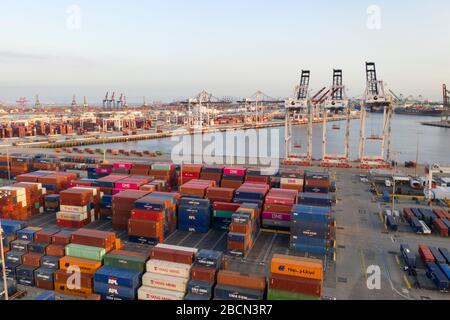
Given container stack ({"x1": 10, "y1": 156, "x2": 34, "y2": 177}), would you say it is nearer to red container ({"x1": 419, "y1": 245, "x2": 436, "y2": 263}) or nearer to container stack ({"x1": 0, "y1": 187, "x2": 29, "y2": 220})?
container stack ({"x1": 0, "y1": 187, "x2": 29, "y2": 220})

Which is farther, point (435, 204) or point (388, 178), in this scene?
point (388, 178)

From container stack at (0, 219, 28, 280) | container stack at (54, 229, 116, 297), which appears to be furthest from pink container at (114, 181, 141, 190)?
container stack at (54, 229, 116, 297)

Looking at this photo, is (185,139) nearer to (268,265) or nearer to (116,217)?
(116,217)

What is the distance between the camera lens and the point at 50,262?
67.3ft

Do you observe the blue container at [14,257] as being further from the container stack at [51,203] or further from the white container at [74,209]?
the container stack at [51,203]

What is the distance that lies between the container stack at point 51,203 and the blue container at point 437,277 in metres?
31.8

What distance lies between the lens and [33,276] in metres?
20.3

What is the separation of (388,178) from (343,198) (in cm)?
1043

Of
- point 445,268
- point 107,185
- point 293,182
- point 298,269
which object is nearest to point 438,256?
point 445,268

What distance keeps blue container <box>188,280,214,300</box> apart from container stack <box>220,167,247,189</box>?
1994 centimetres

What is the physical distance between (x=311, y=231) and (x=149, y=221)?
1204cm

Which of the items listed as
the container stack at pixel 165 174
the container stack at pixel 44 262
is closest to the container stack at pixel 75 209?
the container stack at pixel 44 262

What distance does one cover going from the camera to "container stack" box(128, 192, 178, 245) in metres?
25.9

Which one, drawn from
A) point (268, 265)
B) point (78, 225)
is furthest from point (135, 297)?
point (78, 225)
